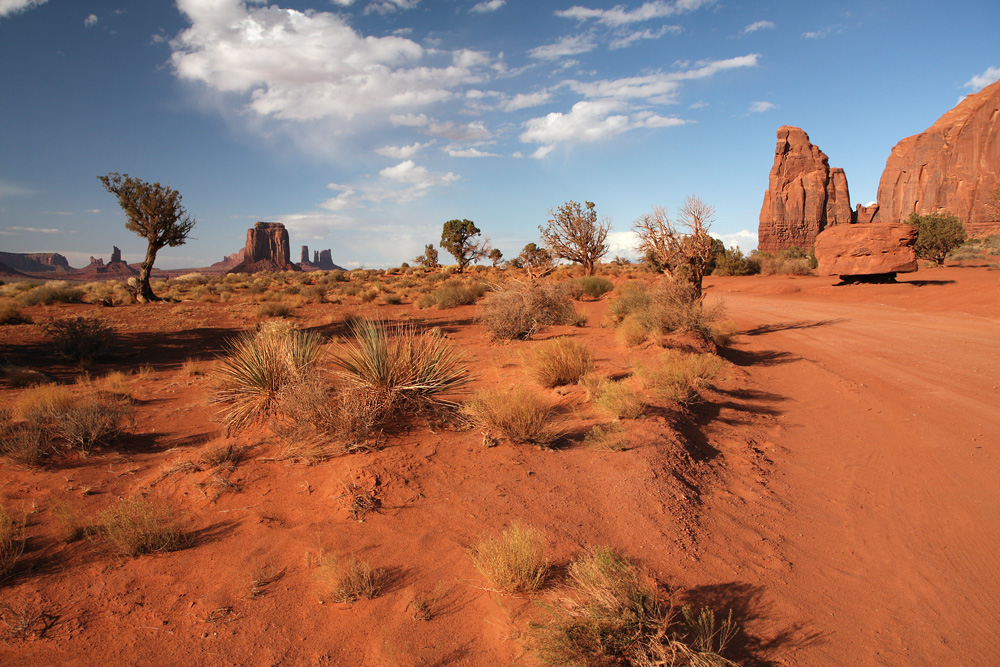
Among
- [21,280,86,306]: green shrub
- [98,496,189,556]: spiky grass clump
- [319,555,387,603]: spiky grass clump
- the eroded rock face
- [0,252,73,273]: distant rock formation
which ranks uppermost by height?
[0,252,73,273]: distant rock formation

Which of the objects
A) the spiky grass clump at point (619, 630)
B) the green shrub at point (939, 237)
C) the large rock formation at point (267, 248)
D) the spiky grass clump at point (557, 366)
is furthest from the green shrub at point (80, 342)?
the large rock formation at point (267, 248)

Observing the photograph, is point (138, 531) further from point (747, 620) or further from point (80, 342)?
point (80, 342)

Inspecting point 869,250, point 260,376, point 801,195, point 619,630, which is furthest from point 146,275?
point 801,195

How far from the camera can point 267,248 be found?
11344 cm

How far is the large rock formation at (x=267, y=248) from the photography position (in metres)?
110

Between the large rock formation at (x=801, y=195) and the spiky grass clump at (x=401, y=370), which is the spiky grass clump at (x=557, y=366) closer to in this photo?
the spiky grass clump at (x=401, y=370)

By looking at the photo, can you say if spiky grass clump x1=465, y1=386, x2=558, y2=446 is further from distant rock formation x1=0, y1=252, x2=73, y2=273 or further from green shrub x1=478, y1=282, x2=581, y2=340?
distant rock formation x1=0, y1=252, x2=73, y2=273

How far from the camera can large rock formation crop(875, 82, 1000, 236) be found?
208ft

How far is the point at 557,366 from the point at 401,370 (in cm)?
325

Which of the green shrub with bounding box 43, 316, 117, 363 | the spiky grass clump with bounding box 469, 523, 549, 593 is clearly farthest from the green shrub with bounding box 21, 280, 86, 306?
the spiky grass clump with bounding box 469, 523, 549, 593

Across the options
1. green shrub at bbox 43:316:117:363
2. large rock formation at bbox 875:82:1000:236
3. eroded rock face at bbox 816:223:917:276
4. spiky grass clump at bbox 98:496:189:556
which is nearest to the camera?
spiky grass clump at bbox 98:496:189:556

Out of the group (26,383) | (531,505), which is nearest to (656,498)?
(531,505)

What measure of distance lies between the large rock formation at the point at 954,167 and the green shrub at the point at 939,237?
36183mm

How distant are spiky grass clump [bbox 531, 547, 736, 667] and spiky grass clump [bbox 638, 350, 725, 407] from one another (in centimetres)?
491
